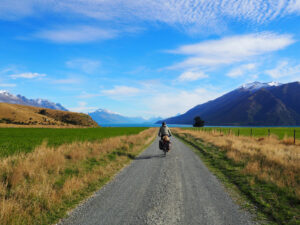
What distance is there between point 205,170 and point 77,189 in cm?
682

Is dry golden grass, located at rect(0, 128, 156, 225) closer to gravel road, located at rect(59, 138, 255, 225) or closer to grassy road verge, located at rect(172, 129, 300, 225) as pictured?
gravel road, located at rect(59, 138, 255, 225)

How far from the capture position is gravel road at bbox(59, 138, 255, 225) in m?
5.11

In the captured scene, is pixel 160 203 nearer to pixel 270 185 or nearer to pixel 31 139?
pixel 270 185

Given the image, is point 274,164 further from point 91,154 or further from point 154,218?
point 91,154

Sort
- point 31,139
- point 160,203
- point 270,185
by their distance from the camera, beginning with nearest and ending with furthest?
point 160,203, point 270,185, point 31,139

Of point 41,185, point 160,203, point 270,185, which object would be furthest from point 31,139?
point 270,185

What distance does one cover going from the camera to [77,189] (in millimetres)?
7477

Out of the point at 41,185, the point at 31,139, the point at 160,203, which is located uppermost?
the point at 41,185

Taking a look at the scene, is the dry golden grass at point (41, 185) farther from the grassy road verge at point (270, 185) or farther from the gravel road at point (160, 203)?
the grassy road verge at point (270, 185)

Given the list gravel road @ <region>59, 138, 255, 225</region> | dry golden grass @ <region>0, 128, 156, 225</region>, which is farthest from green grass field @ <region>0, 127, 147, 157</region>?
gravel road @ <region>59, 138, 255, 225</region>

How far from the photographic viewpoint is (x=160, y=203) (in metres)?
6.20

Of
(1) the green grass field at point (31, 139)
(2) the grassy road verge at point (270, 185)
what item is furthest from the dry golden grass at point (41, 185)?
(2) the grassy road verge at point (270, 185)

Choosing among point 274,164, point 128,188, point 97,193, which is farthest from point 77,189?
point 274,164

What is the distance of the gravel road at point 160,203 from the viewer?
5.11 meters
